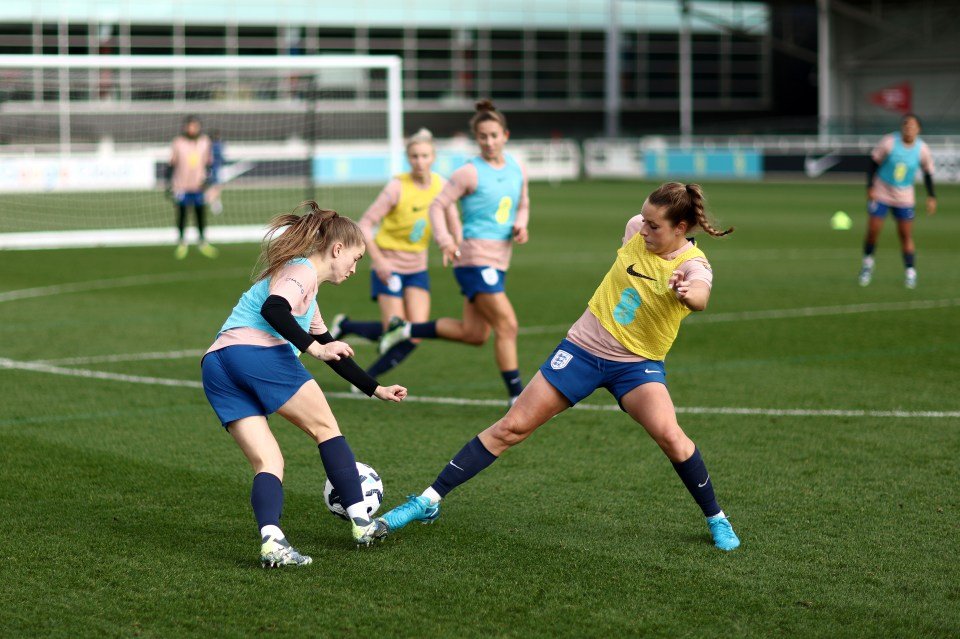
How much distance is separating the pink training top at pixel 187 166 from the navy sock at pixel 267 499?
16.8 metres

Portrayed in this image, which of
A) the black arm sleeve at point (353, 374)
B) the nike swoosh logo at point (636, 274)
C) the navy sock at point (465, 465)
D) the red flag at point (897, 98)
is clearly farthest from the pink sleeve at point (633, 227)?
the red flag at point (897, 98)

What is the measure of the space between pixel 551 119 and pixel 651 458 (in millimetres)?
54265

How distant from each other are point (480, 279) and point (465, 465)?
3.01 m

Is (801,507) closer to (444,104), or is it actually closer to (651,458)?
(651,458)

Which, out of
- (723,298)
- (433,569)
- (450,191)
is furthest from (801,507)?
(723,298)

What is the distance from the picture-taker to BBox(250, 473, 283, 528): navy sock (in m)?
5.39

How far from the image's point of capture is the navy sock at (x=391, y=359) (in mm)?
9680

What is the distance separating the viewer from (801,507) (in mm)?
6293

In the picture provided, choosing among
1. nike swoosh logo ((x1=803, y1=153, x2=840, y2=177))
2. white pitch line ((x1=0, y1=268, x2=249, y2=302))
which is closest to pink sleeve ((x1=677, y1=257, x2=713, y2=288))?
white pitch line ((x1=0, y1=268, x2=249, y2=302))

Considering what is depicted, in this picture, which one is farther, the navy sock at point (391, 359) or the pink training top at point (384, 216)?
the navy sock at point (391, 359)

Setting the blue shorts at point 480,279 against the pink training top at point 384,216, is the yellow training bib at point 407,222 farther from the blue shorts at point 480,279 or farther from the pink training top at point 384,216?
the blue shorts at point 480,279

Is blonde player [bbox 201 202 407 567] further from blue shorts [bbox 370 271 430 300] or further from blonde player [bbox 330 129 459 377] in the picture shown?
blue shorts [bbox 370 271 430 300]

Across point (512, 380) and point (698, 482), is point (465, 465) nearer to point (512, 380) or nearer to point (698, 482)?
point (698, 482)

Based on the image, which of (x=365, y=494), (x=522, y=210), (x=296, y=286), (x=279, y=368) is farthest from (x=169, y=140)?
(x=296, y=286)
